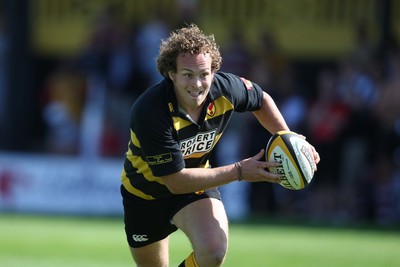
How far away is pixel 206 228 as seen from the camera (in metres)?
6.73

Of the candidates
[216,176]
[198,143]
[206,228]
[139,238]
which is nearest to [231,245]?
[139,238]

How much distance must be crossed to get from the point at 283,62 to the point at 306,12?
2.66m

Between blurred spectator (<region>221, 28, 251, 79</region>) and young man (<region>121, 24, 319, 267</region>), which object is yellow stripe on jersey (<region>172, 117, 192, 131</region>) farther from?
blurred spectator (<region>221, 28, 251, 79</region>)

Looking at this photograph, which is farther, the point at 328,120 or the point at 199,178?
the point at 328,120

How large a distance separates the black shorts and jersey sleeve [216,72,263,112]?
0.67 meters

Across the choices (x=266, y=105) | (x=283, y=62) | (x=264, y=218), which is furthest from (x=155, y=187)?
(x=283, y=62)

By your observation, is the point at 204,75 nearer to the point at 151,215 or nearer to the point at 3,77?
the point at 151,215

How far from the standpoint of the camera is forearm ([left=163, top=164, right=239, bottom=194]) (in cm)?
664

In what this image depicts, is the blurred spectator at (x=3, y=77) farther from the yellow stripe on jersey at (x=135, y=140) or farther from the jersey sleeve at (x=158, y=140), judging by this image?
the jersey sleeve at (x=158, y=140)

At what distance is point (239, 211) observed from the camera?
47.2 ft

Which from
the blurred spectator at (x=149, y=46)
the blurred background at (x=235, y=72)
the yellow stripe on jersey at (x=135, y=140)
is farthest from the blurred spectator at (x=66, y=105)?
the yellow stripe on jersey at (x=135, y=140)

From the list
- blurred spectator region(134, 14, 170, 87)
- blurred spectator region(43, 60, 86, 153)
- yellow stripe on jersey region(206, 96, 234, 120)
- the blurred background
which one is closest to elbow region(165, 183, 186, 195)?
yellow stripe on jersey region(206, 96, 234, 120)

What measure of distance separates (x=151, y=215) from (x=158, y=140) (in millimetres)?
738

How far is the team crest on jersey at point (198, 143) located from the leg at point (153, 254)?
776 millimetres
